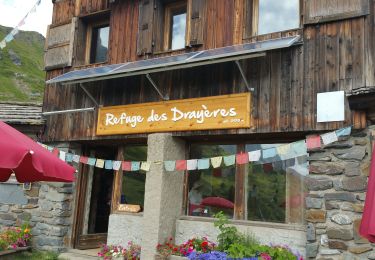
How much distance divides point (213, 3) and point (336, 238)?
5192 millimetres

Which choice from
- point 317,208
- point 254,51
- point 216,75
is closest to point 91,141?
point 216,75

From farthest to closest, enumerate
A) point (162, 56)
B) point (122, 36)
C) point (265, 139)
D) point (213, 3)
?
point (122, 36) < point (162, 56) < point (213, 3) < point (265, 139)

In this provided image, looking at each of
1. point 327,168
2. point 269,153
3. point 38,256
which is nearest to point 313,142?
point 327,168

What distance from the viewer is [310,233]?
270 inches

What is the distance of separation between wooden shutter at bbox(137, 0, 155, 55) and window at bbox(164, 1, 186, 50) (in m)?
0.38

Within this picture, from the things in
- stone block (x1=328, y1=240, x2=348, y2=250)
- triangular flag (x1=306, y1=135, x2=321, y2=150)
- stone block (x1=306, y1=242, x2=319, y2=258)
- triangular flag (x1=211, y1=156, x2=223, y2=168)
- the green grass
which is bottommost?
the green grass

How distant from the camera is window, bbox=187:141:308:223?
775cm

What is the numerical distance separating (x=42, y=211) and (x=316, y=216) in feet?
22.6

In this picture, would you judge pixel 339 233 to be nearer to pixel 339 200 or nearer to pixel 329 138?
pixel 339 200

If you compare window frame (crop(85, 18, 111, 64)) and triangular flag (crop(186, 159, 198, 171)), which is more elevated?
window frame (crop(85, 18, 111, 64))

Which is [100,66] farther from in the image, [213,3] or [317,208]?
[317,208]

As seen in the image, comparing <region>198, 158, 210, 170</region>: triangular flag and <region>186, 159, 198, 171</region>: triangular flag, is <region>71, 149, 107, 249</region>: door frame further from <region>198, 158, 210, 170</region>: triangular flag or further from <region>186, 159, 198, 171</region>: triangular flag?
<region>198, 158, 210, 170</region>: triangular flag

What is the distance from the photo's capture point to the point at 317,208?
22.6 ft

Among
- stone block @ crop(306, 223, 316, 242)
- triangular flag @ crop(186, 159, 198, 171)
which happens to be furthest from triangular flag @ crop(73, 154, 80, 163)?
stone block @ crop(306, 223, 316, 242)
